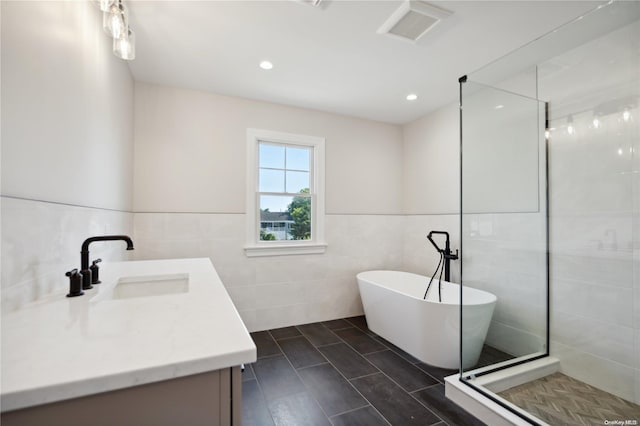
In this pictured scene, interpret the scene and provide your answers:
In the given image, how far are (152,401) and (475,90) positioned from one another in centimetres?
292

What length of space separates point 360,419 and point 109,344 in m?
1.66

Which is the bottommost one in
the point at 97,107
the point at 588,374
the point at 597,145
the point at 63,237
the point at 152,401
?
the point at 588,374

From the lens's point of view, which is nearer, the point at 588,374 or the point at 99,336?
the point at 99,336

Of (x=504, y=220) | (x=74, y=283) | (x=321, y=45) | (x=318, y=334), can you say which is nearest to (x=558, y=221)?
(x=504, y=220)

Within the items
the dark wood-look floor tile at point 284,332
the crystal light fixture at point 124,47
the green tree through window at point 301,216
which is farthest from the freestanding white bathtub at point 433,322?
the crystal light fixture at point 124,47

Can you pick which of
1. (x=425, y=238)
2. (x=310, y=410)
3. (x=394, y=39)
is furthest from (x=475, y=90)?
(x=310, y=410)

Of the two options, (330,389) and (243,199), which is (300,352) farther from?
(243,199)

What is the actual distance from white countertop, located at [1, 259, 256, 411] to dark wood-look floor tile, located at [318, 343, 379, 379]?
1735mm

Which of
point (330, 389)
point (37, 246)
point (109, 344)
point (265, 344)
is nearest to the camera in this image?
point (109, 344)

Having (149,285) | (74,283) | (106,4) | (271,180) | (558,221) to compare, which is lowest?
(149,285)

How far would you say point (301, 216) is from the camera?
347 centimetres

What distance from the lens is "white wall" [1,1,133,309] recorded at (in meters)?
0.94

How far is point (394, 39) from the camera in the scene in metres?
2.12

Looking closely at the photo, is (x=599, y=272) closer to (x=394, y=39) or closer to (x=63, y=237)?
(x=394, y=39)
